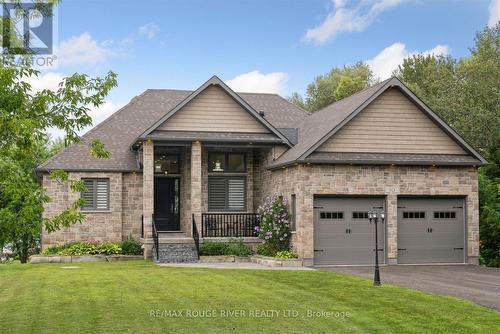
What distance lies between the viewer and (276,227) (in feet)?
80.1

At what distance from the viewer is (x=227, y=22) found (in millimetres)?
39062

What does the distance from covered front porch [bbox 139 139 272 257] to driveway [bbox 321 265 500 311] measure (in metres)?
6.16

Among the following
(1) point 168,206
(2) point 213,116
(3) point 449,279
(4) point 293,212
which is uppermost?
(2) point 213,116

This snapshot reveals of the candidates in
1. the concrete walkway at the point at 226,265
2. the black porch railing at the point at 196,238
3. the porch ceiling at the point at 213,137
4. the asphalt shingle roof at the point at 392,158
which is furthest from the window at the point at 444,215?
the black porch railing at the point at 196,238

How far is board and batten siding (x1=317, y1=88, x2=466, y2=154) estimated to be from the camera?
24.4 m

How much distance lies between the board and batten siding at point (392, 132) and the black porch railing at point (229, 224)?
5.13 m

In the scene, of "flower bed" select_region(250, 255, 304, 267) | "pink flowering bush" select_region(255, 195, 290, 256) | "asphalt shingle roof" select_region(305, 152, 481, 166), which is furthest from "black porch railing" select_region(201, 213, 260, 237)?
"asphalt shingle roof" select_region(305, 152, 481, 166)

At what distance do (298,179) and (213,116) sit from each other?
4952 mm

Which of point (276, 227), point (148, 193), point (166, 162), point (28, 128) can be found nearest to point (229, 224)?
point (276, 227)

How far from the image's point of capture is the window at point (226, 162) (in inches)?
1121

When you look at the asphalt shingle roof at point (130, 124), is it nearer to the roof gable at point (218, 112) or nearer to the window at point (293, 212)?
the roof gable at point (218, 112)

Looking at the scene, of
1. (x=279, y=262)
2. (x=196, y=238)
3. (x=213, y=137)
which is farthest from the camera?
(x=213, y=137)

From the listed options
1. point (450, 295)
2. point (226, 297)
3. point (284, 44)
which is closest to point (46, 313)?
point (226, 297)

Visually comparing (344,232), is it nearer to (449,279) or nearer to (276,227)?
(276,227)
